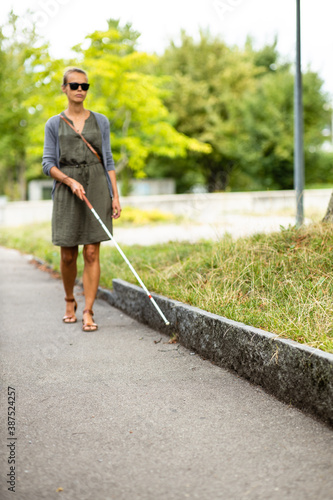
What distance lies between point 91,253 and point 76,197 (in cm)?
50

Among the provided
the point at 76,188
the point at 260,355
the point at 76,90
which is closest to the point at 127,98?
the point at 76,90

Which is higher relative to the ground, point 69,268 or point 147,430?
point 69,268

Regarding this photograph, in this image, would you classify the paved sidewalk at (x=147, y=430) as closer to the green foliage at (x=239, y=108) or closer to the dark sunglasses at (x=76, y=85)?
the dark sunglasses at (x=76, y=85)

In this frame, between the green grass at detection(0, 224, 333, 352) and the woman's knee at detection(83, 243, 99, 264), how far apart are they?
0.58 metres

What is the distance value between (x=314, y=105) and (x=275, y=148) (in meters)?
2.57

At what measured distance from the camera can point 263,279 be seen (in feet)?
15.9

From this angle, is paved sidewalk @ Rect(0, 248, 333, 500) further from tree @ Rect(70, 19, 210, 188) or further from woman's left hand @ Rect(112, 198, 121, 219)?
tree @ Rect(70, 19, 210, 188)

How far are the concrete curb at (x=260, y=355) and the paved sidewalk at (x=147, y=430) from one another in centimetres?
8

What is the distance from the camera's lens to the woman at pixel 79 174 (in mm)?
4988

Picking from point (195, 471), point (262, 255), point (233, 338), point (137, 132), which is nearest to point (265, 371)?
point (233, 338)

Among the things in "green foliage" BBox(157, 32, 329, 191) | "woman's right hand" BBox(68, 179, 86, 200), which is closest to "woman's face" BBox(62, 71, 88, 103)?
"woman's right hand" BBox(68, 179, 86, 200)

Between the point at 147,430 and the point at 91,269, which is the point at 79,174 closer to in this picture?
the point at 91,269

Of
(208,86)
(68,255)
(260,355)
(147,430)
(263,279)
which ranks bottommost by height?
(147,430)

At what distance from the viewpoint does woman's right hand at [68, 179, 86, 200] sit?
4812mm
